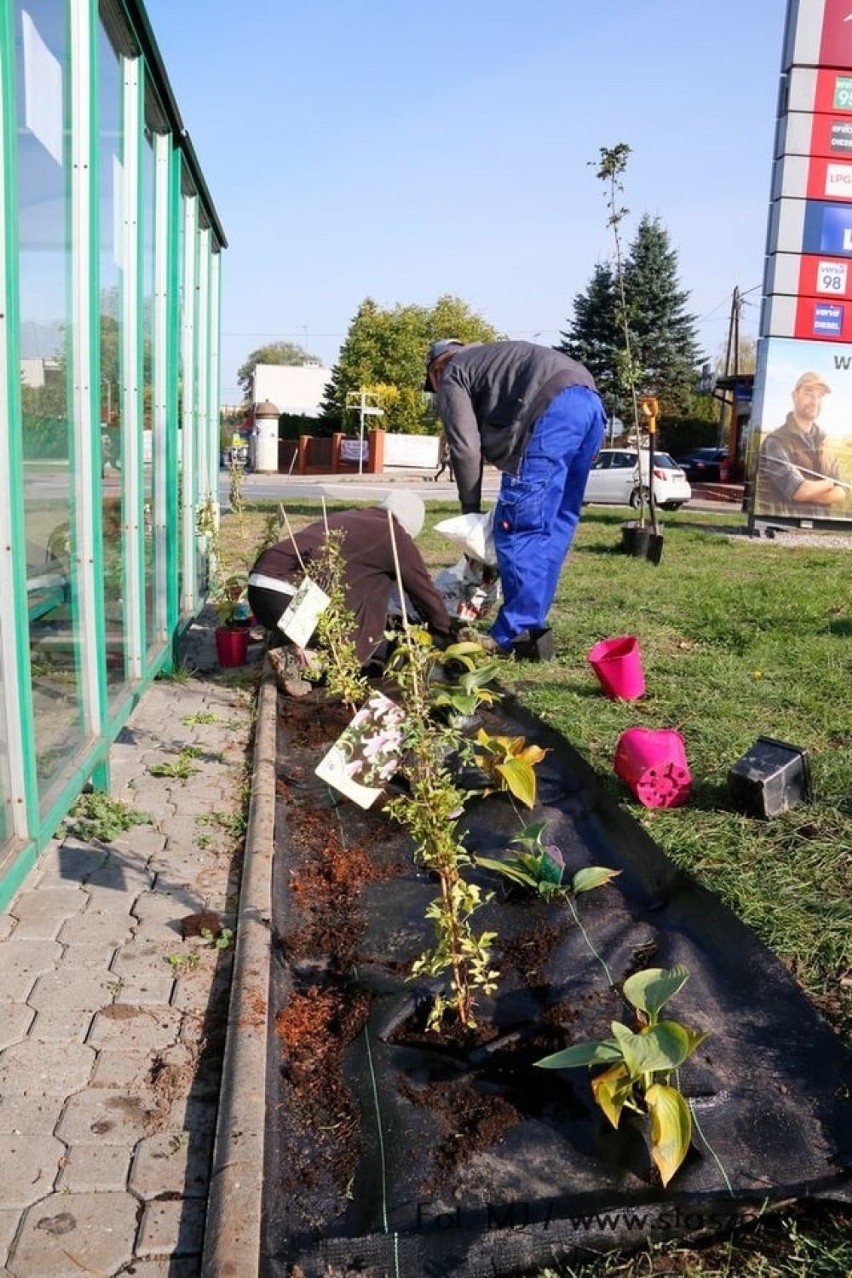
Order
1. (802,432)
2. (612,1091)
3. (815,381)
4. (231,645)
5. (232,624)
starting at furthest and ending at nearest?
(802,432) → (815,381) → (232,624) → (231,645) → (612,1091)

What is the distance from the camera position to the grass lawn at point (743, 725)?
2.07 meters

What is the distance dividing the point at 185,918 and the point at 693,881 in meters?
1.52

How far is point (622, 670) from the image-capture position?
17.9 feet

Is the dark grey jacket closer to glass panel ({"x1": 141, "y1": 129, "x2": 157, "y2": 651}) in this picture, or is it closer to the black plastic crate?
glass panel ({"x1": 141, "y1": 129, "x2": 157, "y2": 651})

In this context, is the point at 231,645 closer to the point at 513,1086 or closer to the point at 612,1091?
the point at 513,1086

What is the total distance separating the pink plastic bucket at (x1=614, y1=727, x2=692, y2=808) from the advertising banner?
11.3m

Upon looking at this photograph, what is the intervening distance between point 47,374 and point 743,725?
327 centimetres

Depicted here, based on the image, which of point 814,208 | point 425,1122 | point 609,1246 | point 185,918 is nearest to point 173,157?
point 185,918

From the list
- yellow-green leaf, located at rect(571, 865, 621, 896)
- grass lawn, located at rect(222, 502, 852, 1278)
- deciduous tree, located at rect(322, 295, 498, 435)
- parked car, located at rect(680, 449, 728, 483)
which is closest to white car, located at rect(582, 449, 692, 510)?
parked car, located at rect(680, 449, 728, 483)

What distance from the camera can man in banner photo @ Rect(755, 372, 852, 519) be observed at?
14305 mm

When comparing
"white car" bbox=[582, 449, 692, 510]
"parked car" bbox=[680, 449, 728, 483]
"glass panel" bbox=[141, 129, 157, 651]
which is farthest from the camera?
"parked car" bbox=[680, 449, 728, 483]

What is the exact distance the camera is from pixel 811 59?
13523 mm

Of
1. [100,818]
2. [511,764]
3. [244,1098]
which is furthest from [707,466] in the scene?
[244,1098]

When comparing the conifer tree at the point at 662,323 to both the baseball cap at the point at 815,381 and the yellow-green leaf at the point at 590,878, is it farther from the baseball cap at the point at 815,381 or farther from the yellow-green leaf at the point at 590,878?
the yellow-green leaf at the point at 590,878
